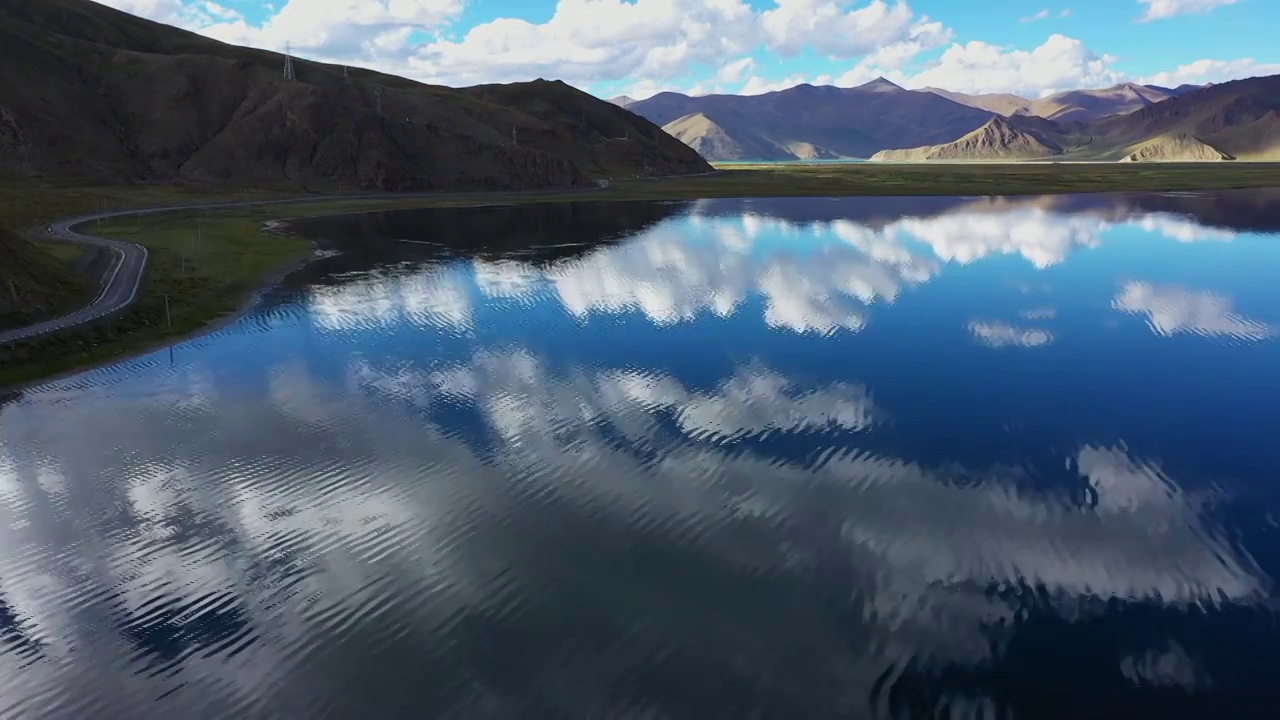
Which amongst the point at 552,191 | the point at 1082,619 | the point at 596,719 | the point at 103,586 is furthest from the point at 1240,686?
the point at 552,191

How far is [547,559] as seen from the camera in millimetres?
26125

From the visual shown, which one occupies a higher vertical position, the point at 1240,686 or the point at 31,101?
the point at 31,101

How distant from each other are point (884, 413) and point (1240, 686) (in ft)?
67.1

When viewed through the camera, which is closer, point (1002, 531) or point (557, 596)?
point (557, 596)

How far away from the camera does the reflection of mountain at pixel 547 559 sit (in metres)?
20.8

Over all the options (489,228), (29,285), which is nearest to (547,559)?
(29,285)

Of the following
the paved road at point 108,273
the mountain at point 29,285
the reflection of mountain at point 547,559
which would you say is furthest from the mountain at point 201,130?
the reflection of mountain at point 547,559

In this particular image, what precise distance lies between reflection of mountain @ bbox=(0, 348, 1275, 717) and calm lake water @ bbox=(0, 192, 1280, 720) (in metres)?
0.13

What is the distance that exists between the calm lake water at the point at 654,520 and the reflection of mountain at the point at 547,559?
0.43 feet

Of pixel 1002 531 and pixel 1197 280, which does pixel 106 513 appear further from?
pixel 1197 280

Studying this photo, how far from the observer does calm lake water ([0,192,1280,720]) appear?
67.7ft

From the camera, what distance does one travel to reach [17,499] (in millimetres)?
30234

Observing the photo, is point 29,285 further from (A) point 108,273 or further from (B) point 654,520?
(B) point 654,520

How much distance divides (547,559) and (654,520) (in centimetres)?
466
